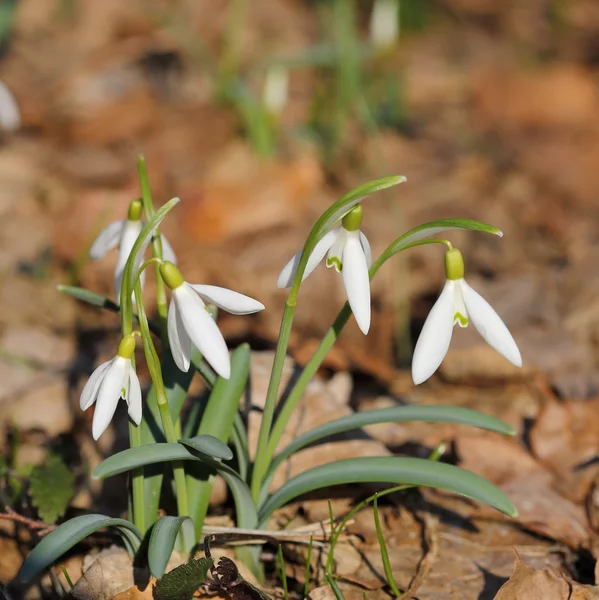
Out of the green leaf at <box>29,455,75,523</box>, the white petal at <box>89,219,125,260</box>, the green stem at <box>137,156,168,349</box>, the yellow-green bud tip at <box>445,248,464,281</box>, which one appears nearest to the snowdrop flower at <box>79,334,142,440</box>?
the green stem at <box>137,156,168,349</box>

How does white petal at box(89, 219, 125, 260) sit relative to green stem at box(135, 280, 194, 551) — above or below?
above

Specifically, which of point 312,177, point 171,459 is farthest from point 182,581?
point 312,177

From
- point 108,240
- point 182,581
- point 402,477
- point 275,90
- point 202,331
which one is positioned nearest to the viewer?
point 202,331

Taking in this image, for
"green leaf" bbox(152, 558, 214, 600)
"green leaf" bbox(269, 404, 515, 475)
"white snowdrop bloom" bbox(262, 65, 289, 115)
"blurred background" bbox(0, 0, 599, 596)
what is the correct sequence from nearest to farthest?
"green leaf" bbox(152, 558, 214, 600)
"green leaf" bbox(269, 404, 515, 475)
"blurred background" bbox(0, 0, 599, 596)
"white snowdrop bloom" bbox(262, 65, 289, 115)

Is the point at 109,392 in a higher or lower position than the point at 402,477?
higher

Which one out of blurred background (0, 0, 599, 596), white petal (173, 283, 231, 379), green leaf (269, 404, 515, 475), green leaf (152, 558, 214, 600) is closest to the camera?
white petal (173, 283, 231, 379)

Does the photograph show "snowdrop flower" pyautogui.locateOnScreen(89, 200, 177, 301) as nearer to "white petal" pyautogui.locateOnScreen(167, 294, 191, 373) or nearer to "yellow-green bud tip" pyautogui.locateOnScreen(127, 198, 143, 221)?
"yellow-green bud tip" pyautogui.locateOnScreen(127, 198, 143, 221)

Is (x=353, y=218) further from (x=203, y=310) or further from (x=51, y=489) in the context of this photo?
(x=51, y=489)
